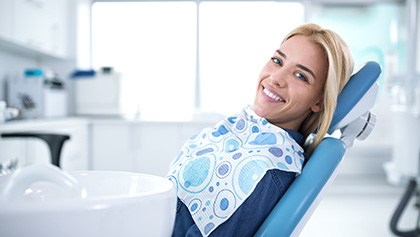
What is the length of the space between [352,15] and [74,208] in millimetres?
4738

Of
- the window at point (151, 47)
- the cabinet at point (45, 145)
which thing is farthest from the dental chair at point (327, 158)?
the window at point (151, 47)

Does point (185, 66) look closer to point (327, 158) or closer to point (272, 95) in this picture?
point (272, 95)

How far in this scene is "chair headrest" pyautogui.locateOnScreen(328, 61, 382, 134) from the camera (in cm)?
103

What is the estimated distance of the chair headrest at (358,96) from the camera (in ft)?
3.39

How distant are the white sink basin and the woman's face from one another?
55 centimetres

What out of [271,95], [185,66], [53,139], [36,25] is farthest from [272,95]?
[185,66]

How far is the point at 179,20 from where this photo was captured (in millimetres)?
4566

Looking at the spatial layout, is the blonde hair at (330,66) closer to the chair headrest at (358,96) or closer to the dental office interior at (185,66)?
the chair headrest at (358,96)

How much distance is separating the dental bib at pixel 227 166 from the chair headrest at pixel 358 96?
0.41 ft

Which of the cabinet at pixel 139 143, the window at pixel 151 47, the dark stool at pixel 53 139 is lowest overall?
the cabinet at pixel 139 143

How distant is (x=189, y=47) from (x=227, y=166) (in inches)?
146

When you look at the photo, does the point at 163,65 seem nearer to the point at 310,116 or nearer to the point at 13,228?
the point at 310,116

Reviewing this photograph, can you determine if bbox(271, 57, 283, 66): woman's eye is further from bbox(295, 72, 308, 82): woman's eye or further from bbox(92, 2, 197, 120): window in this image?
bbox(92, 2, 197, 120): window

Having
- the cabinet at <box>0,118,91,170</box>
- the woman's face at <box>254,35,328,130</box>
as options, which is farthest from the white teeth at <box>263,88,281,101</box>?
the cabinet at <box>0,118,91,170</box>
